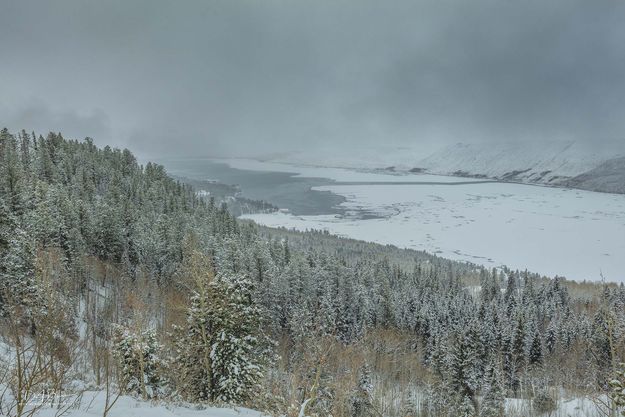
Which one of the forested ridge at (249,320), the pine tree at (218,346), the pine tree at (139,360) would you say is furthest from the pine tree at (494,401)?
the pine tree at (139,360)

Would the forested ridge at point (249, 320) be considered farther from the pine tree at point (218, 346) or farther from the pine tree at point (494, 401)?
the pine tree at point (494, 401)

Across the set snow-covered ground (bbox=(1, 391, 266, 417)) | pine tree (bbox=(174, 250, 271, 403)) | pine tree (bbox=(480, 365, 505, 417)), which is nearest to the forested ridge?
pine tree (bbox=(174, 250, 271, 403))

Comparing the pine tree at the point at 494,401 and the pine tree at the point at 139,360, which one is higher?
the pine tree at the point at 139,360

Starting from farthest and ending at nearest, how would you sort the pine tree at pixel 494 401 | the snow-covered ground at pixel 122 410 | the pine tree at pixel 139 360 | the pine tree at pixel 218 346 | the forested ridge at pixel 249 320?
the pine tree at pixel 494 401 < the forested ridge at pixel 249 320 < the pine tree at pixel 139 360 < the pine tree at pixel 218 346 < the snow-covered ground at pixel 122 410

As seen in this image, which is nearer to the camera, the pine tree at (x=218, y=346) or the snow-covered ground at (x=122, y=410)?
the snow-covered ground at (x=122, y=410)

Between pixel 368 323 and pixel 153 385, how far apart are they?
5439cm

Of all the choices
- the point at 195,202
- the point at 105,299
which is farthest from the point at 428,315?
the point at 195,202

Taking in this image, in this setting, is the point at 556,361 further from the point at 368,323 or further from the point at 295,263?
the point at 295,263

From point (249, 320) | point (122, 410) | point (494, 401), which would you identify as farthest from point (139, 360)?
point (494, 401)

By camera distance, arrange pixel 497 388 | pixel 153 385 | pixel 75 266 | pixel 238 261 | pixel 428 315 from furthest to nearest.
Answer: pixel 428 315, pixel 238 261, pixel 75 266, pixel 497 388, pixel 153 385

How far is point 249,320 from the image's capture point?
22.2 metres

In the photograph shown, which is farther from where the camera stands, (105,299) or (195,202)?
(195,202)

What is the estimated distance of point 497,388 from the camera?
4147cm

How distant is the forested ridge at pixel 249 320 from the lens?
2161cm
